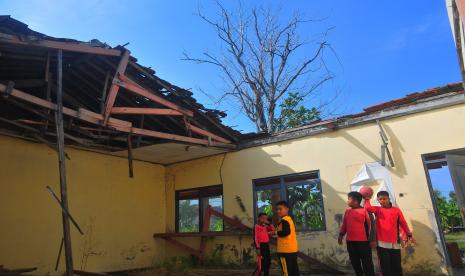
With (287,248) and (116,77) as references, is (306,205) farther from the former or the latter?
(116,77)

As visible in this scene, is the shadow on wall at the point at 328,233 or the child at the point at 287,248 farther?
the shadow on wall at the point at 328,233

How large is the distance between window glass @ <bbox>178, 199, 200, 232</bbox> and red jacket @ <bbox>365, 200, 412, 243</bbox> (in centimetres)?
555

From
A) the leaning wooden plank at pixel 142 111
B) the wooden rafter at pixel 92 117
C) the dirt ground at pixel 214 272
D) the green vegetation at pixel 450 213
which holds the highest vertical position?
the leaning wooden plank at pixel 142 111

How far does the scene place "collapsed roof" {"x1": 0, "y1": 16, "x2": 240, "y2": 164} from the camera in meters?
5.06

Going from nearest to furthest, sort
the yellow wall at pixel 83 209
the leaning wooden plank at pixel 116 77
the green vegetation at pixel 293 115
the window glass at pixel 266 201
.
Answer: the leaning wooden plank at pixel 116 77 → the yellow wall at pixel 83 209 → the window glass at pixel 266 201 → the green vegetation at pixel 293 115

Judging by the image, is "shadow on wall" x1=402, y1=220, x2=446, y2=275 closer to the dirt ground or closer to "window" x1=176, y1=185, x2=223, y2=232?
the dirt ground

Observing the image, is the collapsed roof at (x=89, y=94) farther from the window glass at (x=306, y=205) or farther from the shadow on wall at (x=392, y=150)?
the shadow on wall at (x=392, y=150)

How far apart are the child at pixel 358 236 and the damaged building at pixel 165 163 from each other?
5.33 feet

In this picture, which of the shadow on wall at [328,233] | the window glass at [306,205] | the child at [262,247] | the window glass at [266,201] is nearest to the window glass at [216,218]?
the window glass at [266,201]

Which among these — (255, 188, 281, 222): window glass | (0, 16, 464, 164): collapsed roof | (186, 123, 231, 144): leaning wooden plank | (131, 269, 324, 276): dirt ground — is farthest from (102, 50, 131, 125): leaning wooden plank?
(255, 188, 281, 222): window glass

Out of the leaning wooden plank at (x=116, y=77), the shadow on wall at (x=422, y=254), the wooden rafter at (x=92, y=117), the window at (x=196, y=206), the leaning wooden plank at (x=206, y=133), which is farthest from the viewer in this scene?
the window at (x=196, y=206)

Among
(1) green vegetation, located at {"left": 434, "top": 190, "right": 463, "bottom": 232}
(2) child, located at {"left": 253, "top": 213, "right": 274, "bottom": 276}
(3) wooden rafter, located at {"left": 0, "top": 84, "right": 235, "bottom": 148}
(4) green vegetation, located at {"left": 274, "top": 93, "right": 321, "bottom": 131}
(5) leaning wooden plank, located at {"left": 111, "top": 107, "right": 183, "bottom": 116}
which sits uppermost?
(4) green vegetation, located at {"left": 274, "top": 93, "right": 321, "bottom": 131}

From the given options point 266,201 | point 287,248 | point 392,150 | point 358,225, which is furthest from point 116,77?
point 392,150

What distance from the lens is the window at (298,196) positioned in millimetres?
7953
